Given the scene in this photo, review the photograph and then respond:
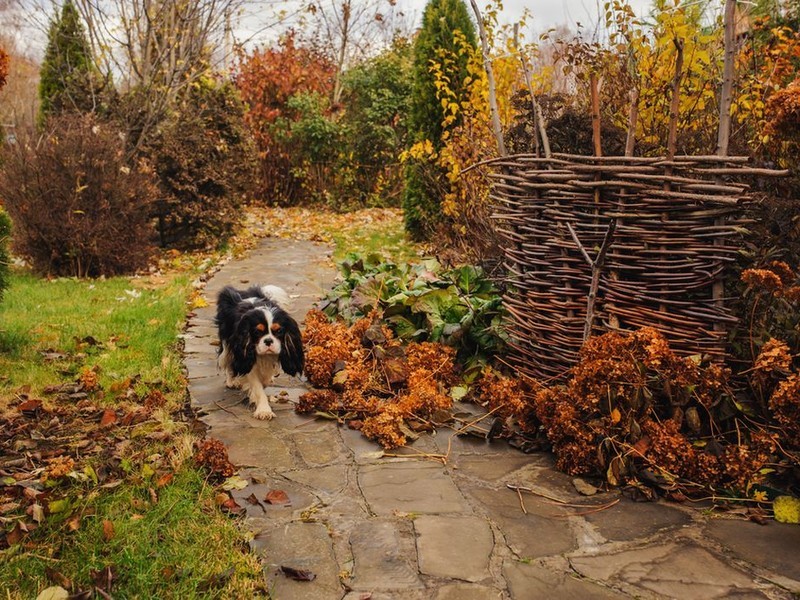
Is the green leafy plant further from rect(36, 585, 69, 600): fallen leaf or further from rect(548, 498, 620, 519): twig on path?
rect(36, 585, 69, 600): fallen leaf

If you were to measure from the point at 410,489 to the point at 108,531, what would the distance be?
127cm

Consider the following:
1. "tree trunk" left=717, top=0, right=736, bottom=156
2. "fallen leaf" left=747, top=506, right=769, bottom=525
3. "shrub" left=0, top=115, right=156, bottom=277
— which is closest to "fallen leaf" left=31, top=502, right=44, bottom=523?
"fallen leaf" left=747, top=506, right=769, bottom=525

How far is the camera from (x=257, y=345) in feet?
13.1

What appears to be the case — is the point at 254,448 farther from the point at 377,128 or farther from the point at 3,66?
the point at 377,128

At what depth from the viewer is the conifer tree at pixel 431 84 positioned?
9.40 metres

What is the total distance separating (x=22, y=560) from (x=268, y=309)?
2.05 m

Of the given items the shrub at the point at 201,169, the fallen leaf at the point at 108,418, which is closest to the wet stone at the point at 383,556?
the fallen leaf at the point at 108,418

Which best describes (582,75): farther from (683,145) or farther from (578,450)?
(578,450)

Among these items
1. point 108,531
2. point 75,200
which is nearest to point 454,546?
point 108,531

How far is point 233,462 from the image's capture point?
3309 mm

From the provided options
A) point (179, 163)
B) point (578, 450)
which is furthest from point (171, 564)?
point (179, 163)

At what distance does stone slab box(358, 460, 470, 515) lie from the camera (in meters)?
2.90

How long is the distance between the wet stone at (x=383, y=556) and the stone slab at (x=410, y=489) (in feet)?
0.49

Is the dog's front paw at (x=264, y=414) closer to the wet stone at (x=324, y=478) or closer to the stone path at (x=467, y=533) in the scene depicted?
the stone path at (x=467, y=533)
